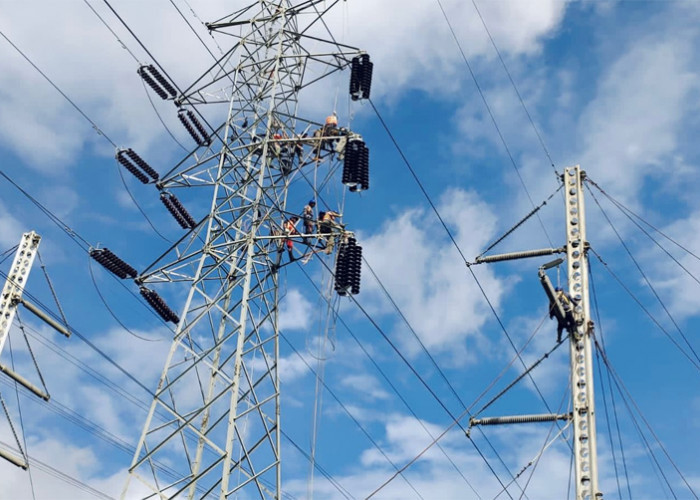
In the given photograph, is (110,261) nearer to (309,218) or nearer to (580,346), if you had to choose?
(309,218)

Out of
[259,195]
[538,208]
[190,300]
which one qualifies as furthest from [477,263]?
[190,300]

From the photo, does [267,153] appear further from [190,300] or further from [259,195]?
[190,300]

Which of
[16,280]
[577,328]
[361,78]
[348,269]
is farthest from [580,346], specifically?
[16,280]

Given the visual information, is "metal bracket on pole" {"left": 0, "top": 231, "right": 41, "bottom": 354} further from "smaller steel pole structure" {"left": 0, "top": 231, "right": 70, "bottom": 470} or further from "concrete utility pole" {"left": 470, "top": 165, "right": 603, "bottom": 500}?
"concrete utility pole" {"left": 470, "top": 165, "right": 603, "bottom": 500}

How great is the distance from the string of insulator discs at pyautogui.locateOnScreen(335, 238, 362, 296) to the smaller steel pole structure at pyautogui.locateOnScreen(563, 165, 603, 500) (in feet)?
18.3

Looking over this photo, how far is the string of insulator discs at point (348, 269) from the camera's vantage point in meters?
23.2

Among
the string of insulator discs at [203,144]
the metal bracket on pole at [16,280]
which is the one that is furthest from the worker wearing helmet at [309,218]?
the metal bracket on pole at [16,280]

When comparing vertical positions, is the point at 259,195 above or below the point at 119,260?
above

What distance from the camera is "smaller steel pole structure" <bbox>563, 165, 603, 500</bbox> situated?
20.2 m

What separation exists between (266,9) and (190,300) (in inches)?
452

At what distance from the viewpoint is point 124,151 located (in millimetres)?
26641

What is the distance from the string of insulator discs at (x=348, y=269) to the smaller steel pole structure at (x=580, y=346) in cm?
558

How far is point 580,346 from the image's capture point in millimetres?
21922

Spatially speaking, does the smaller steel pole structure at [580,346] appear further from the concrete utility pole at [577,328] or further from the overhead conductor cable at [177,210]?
the overhead conductor cable at [177,210]
